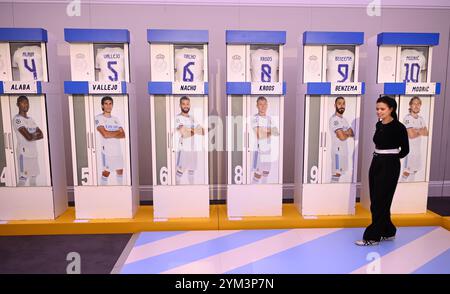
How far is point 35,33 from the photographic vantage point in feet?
A: 12.4

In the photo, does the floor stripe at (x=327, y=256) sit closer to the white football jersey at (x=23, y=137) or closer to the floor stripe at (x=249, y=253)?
the floor stripe at (x=249, y=253)

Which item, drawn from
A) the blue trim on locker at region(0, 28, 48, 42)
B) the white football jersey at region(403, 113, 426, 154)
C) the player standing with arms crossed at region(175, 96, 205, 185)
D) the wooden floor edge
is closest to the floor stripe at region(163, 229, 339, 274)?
the wooden floor edge

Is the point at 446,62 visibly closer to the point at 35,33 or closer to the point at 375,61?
the point at 375,61

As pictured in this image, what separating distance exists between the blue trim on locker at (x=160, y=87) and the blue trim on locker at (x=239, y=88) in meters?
0.70

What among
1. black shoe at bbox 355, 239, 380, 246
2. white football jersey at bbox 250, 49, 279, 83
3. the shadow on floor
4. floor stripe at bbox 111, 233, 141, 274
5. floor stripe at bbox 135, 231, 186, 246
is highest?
white football jersey at bbox 250, 49, 279, 83

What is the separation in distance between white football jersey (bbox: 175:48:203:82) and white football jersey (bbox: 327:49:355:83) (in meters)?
1.60

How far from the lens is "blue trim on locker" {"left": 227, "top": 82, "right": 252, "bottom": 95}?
3.94 meters

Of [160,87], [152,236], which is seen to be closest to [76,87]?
[160,87]

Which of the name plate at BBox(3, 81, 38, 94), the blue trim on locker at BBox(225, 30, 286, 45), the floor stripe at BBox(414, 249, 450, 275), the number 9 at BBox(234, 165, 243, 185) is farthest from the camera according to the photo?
the number 9 at BBox(234, 165, 243, 185)

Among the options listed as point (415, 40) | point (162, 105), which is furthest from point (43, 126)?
point (415, 40)

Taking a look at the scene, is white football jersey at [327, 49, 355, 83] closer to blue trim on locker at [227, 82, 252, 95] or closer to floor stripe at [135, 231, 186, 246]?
blue trim on locker at [227, 82, 252, 95]

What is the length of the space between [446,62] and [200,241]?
182 inches

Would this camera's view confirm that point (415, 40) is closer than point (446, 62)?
Yes

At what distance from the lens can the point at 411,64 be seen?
412 centimetres
